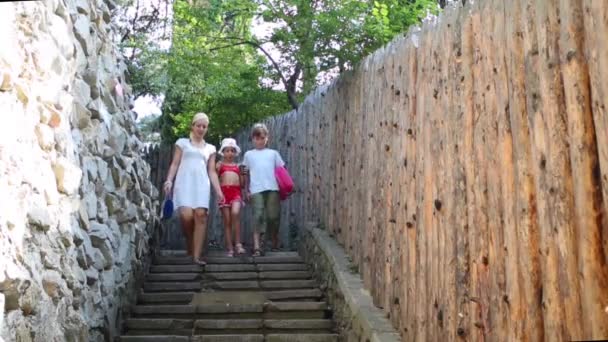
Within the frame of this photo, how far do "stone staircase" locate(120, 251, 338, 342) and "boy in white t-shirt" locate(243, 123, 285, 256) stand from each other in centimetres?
52

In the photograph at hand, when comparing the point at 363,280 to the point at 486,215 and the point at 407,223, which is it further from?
the point at 486,215

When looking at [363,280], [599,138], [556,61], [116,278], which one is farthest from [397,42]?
[116,278]

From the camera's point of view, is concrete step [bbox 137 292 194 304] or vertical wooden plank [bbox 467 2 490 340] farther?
concrete step [bbox 137 292 194 304]

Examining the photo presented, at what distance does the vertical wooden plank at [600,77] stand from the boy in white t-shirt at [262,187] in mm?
5423

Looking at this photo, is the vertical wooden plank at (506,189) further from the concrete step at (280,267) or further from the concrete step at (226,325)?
the concrete step at (280,267)

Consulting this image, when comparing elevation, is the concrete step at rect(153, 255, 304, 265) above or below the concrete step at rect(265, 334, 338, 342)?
above

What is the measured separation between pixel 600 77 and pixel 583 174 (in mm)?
289

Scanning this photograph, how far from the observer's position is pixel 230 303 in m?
5.88

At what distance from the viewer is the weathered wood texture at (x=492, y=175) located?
2016 millimetres

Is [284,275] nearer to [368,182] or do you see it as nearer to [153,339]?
[153,339]

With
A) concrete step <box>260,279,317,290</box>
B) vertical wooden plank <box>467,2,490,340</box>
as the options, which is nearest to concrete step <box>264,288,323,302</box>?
concrete step <box>260,279,317,290</box>

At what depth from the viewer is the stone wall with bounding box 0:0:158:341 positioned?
9.71 ft

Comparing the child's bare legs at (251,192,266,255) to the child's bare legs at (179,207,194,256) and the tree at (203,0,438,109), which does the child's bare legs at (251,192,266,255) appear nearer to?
the child's bare legs at (179,207,194,256)

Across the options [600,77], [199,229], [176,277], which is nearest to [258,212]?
[199,229]
